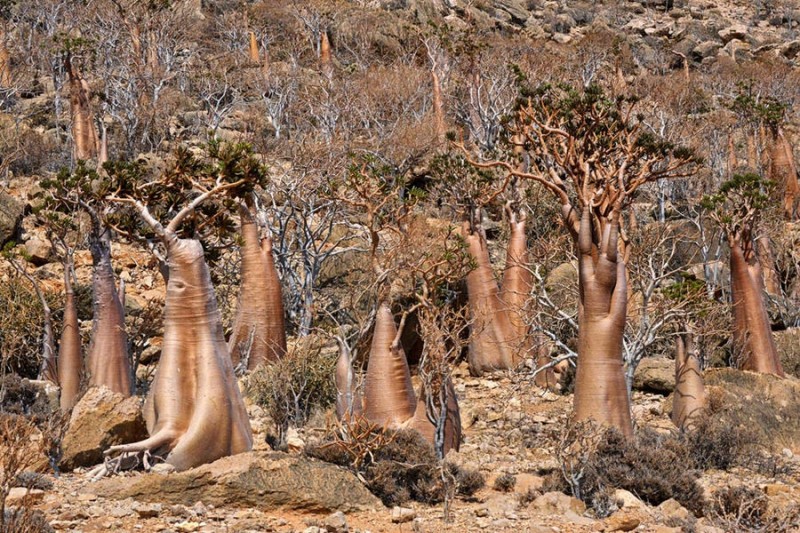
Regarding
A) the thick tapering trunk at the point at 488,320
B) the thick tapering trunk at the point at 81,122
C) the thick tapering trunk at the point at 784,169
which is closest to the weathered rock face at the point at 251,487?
the thick tapering trunk at the point at 488,320

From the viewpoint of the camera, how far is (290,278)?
762 inches

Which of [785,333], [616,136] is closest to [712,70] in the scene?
[785,333]

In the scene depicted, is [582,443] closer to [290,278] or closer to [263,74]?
[290,278]

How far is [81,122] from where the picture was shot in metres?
24.7

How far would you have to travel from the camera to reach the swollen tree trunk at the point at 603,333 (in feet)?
35.6

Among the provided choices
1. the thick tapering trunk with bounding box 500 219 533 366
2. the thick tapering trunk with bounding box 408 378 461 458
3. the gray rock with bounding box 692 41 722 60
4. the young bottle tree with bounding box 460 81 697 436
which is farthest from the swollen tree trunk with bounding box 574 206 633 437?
the gray rock with bounding box 692 41 722 60

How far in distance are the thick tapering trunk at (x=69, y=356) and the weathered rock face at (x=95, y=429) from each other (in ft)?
13.0

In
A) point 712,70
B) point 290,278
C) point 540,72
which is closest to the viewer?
point 290,278

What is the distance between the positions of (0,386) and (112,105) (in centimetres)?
1831

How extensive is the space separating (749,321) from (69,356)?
1154cm

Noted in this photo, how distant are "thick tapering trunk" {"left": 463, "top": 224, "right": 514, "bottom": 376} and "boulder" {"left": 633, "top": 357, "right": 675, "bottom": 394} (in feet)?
8.79

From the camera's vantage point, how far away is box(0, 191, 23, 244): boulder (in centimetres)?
1975

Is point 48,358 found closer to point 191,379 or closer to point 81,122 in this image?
point 191,379

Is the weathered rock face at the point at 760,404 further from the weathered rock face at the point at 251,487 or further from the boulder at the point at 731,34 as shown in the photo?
the boulder at the point at 731,34
